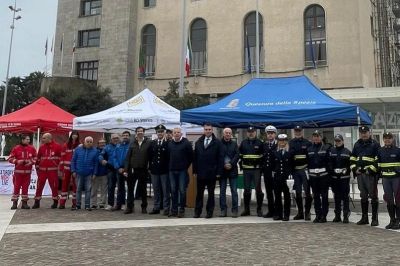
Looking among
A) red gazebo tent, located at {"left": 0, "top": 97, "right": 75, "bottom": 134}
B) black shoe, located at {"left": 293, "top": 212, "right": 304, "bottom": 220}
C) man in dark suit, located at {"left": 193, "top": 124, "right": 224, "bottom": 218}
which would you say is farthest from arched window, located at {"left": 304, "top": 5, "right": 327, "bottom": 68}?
man in dark suit, located at {"left": 193, "top": 124, "right": 224, "bottom": 218}

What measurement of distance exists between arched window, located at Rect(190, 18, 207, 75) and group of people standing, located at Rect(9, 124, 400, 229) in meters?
27.7

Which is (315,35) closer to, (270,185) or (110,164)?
(270,185)

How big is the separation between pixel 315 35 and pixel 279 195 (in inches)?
1107

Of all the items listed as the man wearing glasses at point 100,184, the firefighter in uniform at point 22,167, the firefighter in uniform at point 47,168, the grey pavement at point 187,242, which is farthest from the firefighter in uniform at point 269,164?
the firefighter in uniform at point 22,167

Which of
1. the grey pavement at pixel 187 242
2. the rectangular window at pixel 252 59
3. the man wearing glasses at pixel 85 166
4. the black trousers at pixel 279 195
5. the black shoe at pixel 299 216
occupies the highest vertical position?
the rectangular window at pixel 252 59

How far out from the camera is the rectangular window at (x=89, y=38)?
4331 centimetres

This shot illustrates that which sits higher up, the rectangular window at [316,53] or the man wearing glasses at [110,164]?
the rectangular window at [316,53]

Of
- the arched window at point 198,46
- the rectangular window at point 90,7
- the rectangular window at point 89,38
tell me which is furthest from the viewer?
the rectangular window at point 90,7

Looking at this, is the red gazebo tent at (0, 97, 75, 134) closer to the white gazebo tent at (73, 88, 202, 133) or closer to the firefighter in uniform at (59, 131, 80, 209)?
the white gazebo tent at (73, 88, 202, 133)

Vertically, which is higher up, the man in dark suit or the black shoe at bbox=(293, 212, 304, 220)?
the man in dark suit

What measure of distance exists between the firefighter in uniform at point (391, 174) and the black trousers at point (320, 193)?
1200mm

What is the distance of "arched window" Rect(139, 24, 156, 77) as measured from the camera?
134 feet

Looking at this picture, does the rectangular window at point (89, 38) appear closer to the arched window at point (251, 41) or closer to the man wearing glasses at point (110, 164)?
the arched window at point (251, 41)

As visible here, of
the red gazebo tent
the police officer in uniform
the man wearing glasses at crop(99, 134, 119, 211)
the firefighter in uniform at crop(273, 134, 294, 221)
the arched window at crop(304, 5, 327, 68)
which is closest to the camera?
the firefighter in uniform at crop(273, 134, 294, 221)
